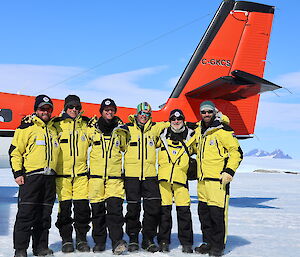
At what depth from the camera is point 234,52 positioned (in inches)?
445

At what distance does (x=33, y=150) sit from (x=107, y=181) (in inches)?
42.8

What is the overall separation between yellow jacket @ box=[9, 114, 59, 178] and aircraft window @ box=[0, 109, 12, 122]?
5019mm

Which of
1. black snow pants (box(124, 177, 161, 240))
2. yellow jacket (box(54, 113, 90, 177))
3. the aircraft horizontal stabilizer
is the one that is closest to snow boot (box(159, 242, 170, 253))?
black snow pants (box(124, 177, 161, 240))

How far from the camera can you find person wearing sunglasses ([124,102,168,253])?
481 cm

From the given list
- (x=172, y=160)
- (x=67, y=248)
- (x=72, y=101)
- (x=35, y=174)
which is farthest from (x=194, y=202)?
(x=35, y=174)

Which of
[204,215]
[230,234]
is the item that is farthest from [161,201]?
[230,234]

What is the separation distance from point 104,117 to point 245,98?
6381 mm

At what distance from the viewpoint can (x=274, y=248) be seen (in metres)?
5.23

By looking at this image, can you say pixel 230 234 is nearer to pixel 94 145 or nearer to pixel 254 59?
pixel 94 145

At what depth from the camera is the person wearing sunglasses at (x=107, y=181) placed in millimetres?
4695

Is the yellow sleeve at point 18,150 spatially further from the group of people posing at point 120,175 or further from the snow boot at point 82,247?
the snow boot at point 82,247

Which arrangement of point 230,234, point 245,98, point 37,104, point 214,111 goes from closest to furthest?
point 37,104
point 214,111
point 230,234
point 245,98

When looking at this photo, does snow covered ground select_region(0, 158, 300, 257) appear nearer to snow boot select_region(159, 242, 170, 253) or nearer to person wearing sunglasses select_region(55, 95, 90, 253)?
snow boot select_region(159, 242, 170, 253)

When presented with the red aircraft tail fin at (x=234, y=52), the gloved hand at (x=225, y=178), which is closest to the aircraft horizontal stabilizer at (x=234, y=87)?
the red aircraft tail fin at (x=234, y=52)
